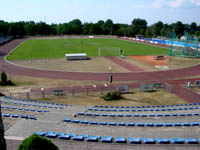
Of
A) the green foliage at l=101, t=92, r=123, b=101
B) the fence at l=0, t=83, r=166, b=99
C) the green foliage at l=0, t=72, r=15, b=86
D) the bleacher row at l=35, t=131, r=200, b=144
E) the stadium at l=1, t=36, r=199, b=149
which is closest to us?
the bleacher row at l=35, t=131, r=200, b=144

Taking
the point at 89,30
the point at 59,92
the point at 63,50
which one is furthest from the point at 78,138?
the point at 89,30

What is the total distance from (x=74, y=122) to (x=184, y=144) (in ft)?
27.0

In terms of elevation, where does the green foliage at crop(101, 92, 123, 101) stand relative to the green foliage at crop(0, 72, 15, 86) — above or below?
below

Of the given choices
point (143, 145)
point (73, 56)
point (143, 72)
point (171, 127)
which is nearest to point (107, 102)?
point (171, 127)

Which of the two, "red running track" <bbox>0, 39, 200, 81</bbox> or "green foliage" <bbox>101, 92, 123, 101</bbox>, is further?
"red running track" <bbox>0, 39, 200, 81</bbox>

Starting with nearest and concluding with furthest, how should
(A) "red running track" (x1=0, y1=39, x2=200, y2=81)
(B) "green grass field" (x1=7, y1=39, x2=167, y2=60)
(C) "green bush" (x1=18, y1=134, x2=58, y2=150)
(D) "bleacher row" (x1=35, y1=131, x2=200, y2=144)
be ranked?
1. (C) "green bush" (x1=18, y1=134, x2=58, y2=150)
2. (D) "bleacher row" (x1=35, y1=131, x2=200, y2=144)
3. (A) "red running track" (x1=0, y1=39, x2=200, y2=81)
4. (B) "green grass field" (x1=7, y1=39, x2=167, y2=60)

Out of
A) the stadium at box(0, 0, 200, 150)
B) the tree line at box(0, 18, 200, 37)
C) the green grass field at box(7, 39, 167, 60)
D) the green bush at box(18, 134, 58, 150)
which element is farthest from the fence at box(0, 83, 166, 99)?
the tree line at box(0, 18, 200, 37)

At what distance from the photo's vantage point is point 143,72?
134ft

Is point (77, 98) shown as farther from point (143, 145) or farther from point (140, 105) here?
point (143, 145)

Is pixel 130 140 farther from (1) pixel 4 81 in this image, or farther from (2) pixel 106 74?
(2) pixel 106 74

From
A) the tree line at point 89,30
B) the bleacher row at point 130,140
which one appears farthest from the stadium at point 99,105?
the tree line at point 89,30

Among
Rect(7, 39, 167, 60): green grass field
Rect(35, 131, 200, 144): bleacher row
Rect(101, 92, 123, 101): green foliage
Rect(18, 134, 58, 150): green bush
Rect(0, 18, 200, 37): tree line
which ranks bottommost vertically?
Rect(101, 92, 123, 101): green foliage

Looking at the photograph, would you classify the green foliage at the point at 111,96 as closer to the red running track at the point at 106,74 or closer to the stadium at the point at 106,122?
the stadium at the point at 106,122

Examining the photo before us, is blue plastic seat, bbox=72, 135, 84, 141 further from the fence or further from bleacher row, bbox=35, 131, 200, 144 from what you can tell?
the fence
